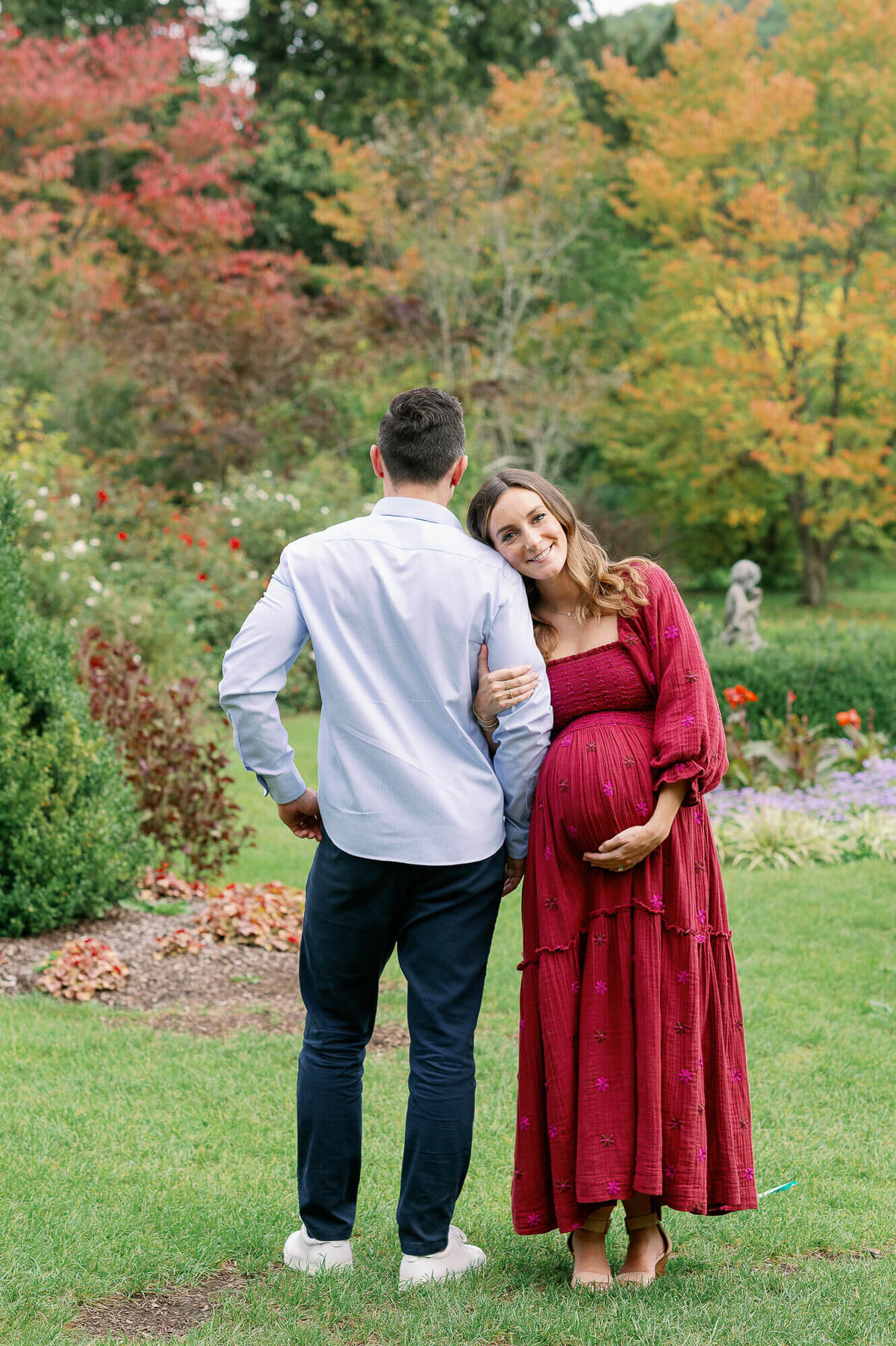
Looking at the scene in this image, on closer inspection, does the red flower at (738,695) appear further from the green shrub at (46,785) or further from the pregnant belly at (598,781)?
the pregnant belly at (598,781)

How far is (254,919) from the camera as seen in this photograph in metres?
5.05

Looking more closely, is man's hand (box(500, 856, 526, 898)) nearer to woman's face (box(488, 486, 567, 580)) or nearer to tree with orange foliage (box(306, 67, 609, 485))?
woman's face (box(488, 486, 567, 580))

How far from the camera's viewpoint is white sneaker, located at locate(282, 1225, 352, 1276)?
103 inches

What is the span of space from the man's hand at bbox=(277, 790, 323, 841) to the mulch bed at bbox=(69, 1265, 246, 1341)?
99cm

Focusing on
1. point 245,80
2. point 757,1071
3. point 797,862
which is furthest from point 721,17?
point 757,1071

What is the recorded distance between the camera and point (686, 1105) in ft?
8.25

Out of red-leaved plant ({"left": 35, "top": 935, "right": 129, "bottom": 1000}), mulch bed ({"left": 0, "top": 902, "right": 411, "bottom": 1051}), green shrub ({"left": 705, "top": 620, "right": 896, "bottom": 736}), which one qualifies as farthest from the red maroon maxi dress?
green shrub ({"left": 705, "top": 620, "right": 896, "bottom": 736})

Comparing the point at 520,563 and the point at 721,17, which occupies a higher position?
the point at 721,17

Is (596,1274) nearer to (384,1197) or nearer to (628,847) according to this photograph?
(384,1197)

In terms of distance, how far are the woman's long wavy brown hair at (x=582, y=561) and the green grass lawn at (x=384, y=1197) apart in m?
1.44

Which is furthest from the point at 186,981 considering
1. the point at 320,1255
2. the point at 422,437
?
the point at 422,437

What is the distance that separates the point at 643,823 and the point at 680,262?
1633cm

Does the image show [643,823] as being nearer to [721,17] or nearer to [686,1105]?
[686,1105]

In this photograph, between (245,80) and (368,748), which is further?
(245,80)
